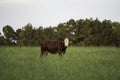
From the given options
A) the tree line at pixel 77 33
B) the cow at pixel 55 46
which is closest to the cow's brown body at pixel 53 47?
the cow at pixel 55 46

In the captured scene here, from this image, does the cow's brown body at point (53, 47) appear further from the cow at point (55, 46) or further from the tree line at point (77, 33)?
the tree line at point (77, 33)

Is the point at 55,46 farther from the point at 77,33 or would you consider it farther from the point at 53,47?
the point at 77,33

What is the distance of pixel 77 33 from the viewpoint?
5328cm

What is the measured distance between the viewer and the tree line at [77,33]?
47.2 m

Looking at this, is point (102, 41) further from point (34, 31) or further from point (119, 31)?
point (34, 31)

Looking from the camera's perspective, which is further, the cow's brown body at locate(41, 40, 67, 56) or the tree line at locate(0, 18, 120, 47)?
the tree line at locate(0, 18, 120, 47)

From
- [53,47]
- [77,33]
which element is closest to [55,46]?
[53,47]

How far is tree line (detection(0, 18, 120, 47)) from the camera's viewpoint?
47.2 m

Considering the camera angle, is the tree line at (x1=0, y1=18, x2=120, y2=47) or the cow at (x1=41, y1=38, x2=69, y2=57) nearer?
the cow at (x1=41, y1=38, x2=69, y2=57)

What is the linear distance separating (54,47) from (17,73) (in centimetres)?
919

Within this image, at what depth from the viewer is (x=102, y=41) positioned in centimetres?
4616

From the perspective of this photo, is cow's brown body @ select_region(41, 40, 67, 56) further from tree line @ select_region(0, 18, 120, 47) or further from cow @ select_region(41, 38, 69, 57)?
tree line @ select_region(0, 18, 120, 47)

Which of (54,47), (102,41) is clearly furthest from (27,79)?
(102,41)

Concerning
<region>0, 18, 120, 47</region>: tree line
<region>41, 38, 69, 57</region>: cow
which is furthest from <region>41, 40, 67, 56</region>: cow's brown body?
<region>0, 18, 120, 47</region>: tree line
